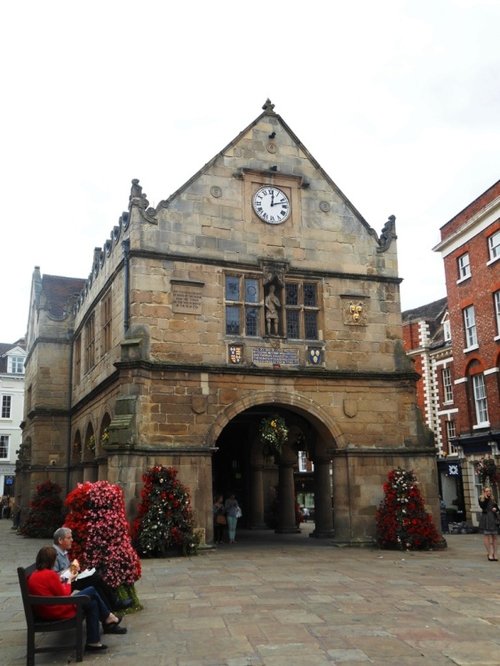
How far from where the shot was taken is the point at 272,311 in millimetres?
19078

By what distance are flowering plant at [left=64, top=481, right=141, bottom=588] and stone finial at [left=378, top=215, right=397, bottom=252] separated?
43.9ft

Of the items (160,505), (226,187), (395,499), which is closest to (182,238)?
(226,187)

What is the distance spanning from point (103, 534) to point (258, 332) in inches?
403

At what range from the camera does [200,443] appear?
17.5 m

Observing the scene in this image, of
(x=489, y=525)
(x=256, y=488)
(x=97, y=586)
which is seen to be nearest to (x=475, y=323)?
(x=256, y=488)

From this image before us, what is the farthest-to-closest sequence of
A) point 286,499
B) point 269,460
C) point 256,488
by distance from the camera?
point 269,460
point 256,488
point 286,499

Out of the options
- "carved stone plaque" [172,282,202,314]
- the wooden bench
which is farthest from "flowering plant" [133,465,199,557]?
the wooden bench

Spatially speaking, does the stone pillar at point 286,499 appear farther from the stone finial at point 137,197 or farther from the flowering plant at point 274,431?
the stone finial at point 137,197

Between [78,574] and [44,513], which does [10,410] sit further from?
[78,574]

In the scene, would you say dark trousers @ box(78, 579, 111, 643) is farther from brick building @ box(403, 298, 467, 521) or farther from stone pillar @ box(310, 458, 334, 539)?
brick building @ box(403, 298, 467, 521)

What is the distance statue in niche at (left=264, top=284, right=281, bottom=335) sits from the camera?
18984 mm

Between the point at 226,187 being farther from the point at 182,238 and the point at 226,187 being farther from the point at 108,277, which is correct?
the point at 108,277

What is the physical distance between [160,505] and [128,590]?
254 inches

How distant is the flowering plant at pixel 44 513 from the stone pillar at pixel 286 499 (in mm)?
8338
